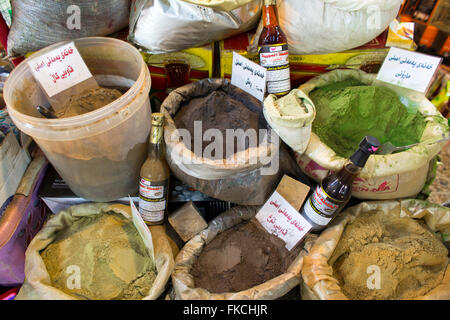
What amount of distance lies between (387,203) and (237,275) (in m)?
0.51

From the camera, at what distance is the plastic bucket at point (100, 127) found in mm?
759

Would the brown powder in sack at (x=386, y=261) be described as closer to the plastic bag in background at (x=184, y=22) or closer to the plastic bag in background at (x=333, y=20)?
the plastic bag in background at (x=333, y=20)

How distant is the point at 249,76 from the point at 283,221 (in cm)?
46

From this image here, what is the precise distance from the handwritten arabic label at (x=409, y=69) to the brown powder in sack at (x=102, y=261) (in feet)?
3.28

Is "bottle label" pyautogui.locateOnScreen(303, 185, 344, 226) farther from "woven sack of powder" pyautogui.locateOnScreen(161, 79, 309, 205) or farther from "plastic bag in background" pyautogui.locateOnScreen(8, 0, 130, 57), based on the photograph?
"plastic bag in background" pyautogui.locateOnScreen(8, 0, 130, 57)

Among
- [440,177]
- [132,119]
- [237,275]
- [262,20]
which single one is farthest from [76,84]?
[440,177]

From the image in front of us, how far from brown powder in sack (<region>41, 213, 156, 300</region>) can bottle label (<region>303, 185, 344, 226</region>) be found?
482 millimetres

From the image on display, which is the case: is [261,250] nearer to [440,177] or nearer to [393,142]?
[393,142]

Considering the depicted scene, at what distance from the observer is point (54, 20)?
958 millimetres

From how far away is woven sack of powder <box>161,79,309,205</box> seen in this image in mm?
826

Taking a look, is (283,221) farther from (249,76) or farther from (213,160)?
(249,76)

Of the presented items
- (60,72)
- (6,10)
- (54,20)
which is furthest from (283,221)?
(6,10)

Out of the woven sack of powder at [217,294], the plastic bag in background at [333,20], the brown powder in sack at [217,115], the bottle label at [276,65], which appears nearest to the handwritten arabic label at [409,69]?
the plastic bag in background at [333,20]
